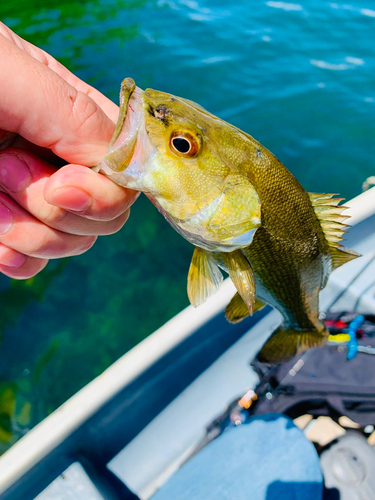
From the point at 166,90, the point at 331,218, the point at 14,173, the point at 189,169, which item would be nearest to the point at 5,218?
the point at 14,173

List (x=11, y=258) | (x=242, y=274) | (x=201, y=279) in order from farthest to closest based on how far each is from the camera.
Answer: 1. (x=11, y=258)
2. (x=201, y=279)
3. (x=242, y=274)

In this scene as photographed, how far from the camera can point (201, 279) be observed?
1.67 m

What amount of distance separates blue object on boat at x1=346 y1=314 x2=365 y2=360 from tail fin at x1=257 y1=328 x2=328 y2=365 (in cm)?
82

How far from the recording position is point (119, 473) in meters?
2.69

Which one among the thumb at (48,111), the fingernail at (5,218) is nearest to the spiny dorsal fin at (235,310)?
the thumb at (48,111)

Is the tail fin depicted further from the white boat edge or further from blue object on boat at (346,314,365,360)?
blue object on boat at (346,314,365,360)

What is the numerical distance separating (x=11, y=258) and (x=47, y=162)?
1.73 ft

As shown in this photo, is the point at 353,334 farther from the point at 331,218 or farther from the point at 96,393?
the point at 96,393

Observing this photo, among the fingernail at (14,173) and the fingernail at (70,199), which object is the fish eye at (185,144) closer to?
the fingernail at (70,199)

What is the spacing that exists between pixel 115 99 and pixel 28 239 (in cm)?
439

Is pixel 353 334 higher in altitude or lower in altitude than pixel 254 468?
higher

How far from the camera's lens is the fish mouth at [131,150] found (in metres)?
1.24

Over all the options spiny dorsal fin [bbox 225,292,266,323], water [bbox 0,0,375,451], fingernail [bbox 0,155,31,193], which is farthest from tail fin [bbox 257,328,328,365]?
water [bbox 0,0,375,451]

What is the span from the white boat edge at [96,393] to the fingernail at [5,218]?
48.0 inches
